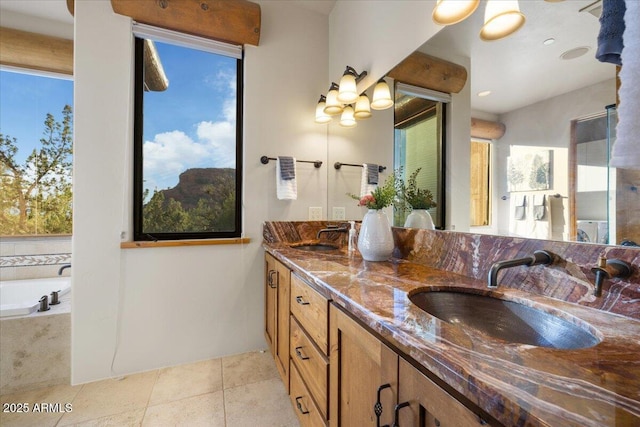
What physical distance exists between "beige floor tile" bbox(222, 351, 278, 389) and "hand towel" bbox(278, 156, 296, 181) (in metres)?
1.32

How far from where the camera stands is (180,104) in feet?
6.41

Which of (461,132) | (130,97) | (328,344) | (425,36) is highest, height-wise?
(425,36)

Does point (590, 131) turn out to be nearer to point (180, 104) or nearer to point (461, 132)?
point (461, 132)

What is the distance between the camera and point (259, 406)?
1.50 meters

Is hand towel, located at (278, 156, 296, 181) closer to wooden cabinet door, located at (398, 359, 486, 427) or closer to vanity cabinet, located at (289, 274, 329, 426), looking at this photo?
vanity cabinet, located at (289, 274, 329, 426)

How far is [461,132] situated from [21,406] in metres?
2.66

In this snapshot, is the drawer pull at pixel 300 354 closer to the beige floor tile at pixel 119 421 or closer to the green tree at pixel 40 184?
the beige floor tile at pixel 119 421

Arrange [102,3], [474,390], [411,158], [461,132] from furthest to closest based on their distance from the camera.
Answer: [102,3] → [411,158] → [461,132] → [474,390]

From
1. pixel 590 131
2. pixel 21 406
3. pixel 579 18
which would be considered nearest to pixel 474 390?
pixel 590 131

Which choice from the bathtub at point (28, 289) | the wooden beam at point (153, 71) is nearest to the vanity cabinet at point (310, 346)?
the wooden beam at point (153, 71)

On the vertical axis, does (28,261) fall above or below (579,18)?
below

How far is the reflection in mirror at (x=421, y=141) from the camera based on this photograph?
1.27 m

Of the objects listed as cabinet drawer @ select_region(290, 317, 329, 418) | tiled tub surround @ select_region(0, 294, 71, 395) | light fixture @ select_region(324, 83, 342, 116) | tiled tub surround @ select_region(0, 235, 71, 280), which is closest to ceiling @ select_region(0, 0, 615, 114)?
light fixture @ select_region(324, 83, 342, 116)

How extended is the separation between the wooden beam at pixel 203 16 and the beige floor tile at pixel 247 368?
2294mm
